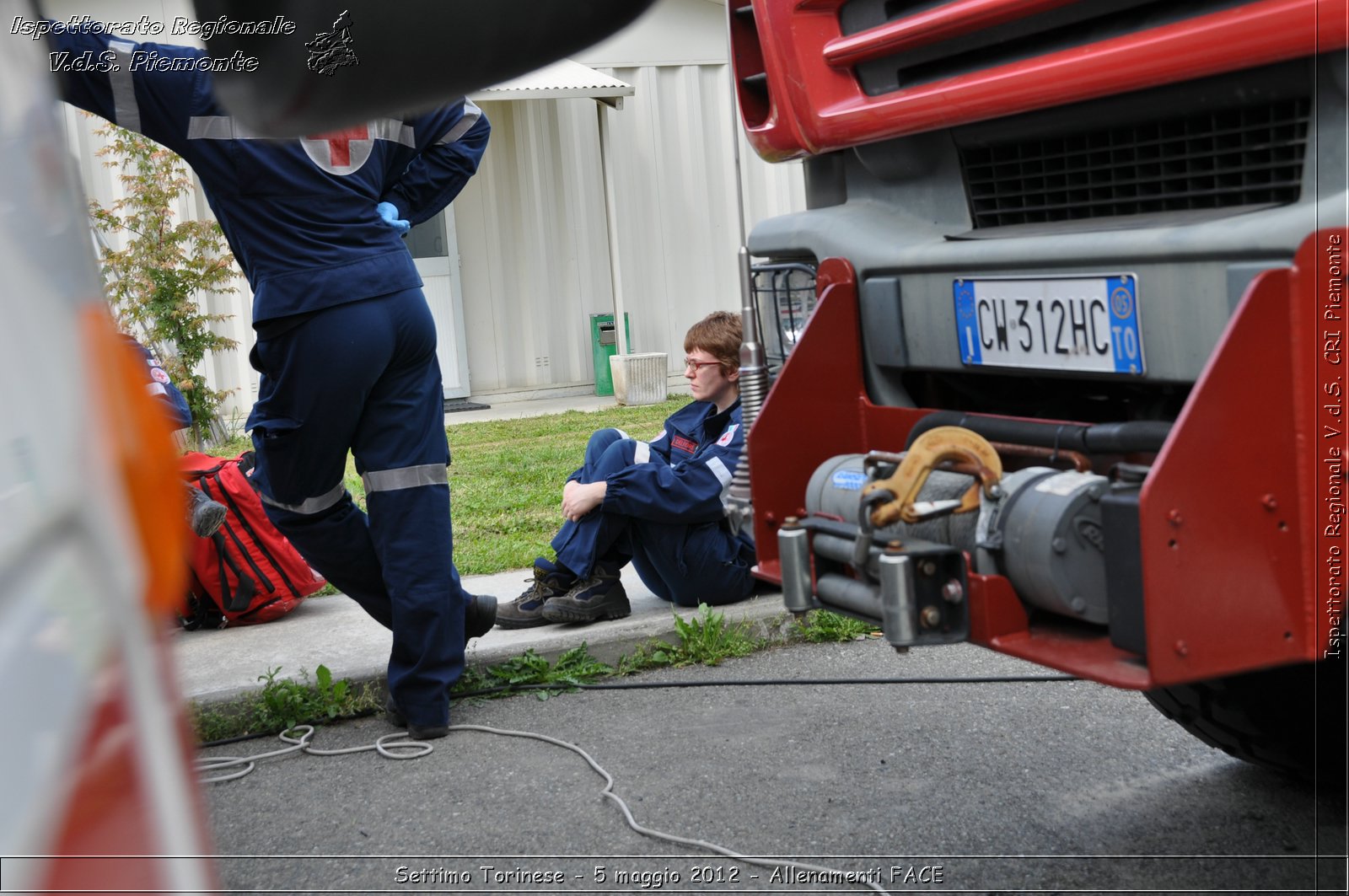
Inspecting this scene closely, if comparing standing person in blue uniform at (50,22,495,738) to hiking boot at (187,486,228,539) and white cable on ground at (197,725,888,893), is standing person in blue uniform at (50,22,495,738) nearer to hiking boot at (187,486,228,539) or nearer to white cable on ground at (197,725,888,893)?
white cable on ground at (197,725,888,893)

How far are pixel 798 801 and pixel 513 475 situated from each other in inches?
185

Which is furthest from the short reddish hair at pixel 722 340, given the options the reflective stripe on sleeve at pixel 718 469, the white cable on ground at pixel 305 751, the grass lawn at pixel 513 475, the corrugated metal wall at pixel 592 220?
the corrugated metal wall at pixel 592 220

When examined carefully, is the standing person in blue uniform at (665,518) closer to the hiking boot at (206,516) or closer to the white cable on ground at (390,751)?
the white cable on ground at (390,751)

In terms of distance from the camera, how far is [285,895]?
2838mm

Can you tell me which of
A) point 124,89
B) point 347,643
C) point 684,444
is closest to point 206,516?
point 347,643

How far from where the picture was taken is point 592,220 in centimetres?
1200

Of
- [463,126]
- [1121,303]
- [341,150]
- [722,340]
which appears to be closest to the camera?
[1121,303]

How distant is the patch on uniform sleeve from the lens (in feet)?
14.7

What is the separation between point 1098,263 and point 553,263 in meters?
9.95

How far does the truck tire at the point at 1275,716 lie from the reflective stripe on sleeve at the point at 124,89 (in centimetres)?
272

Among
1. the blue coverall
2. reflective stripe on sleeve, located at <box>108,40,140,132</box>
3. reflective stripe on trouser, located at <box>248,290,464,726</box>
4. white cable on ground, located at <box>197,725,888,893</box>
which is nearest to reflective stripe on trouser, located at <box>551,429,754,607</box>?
the blue coverall

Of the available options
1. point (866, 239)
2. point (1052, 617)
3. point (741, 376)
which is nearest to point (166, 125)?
point (741, 376)

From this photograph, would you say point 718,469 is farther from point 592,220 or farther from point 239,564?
point 592,220

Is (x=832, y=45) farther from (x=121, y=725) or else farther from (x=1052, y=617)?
(x=121, y=725)
